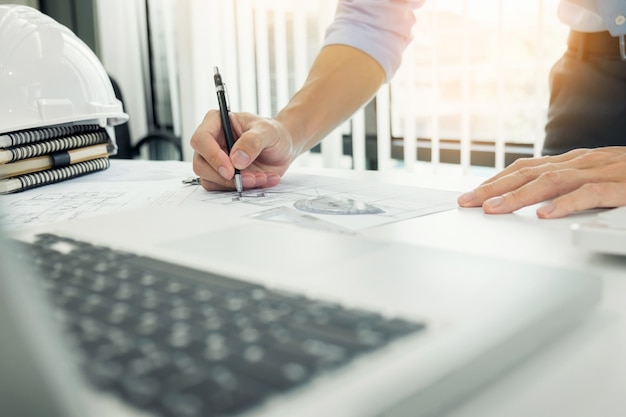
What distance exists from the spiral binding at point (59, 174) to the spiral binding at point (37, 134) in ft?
0.17

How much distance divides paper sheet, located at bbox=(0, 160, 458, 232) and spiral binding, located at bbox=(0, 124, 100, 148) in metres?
0.07

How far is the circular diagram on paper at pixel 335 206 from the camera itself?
2.22 feet

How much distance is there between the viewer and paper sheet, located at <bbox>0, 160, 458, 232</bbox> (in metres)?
0.66

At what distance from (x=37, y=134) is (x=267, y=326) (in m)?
0.76

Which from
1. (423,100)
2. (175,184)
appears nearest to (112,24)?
(423,100)

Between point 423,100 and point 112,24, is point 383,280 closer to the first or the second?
point 423,100

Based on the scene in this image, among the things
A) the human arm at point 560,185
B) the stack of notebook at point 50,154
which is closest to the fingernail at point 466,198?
the human arm at point 560,185

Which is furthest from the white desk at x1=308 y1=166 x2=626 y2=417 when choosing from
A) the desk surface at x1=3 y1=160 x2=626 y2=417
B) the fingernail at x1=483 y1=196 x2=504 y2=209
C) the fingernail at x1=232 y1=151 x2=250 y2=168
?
the fingernail at x1=232 y1=151 x2=250 y2=168

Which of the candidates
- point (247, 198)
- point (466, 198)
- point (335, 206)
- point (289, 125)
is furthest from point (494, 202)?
point (289, 125)

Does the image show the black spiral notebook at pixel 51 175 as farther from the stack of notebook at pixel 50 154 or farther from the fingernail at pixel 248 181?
the fingernail at pixel 248 181

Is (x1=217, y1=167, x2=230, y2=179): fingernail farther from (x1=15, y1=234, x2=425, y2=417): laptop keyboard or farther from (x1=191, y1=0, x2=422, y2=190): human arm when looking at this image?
(x1=15, y1=234, x2=425, y2=417): laptop keyboard

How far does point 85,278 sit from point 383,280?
0.57 ft

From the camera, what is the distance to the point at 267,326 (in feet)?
0.88

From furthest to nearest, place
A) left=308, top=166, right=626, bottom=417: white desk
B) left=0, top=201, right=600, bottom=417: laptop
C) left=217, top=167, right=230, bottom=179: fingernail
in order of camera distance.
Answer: left=217, top=167, right=230, bottom=179: fingernail, left=308, top=166, right=626, bottom=417: white desk, left=0, top=201, right=600, bottom=417: laptop
